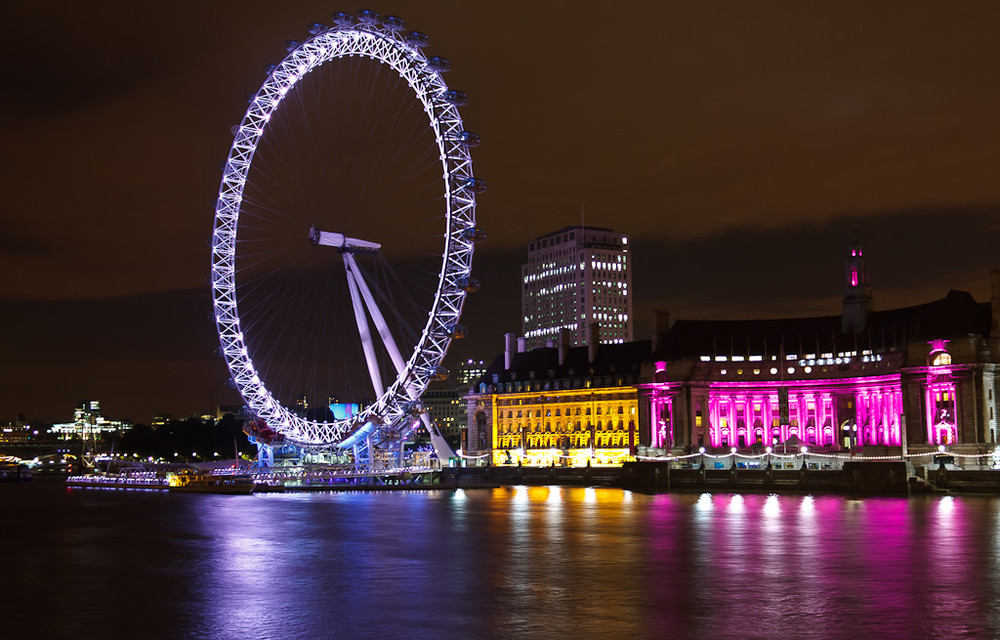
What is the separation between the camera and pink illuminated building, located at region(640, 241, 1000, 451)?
12688 cm

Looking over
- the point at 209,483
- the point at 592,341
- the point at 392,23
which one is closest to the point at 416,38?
the point at 392,23

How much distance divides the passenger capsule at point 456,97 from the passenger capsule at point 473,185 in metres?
5.77

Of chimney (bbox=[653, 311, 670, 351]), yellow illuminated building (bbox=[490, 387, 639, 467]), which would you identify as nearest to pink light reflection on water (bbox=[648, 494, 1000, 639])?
chimney (bbox=[653, 311, 670, 351])

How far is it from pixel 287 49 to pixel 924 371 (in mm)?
79086

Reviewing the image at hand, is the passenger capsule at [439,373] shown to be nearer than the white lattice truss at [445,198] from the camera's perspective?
Answer: No

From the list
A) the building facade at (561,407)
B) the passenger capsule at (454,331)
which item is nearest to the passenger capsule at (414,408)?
the passenger capsule at (454,331)

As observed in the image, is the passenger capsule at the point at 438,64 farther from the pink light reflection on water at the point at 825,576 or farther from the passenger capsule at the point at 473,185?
the pink light reflection on water at the point at 825,576

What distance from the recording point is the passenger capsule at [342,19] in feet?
274

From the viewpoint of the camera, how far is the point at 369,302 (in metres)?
97.9

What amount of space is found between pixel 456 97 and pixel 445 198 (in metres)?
7.80

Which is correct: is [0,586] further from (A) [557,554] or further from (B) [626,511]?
(B) [626,511]

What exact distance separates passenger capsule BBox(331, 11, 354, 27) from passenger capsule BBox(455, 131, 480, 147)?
38.3ft

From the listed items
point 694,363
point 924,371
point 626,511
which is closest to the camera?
point 626,511

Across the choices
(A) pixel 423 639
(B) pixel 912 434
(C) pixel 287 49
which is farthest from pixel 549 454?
(A) pixel 423 639
